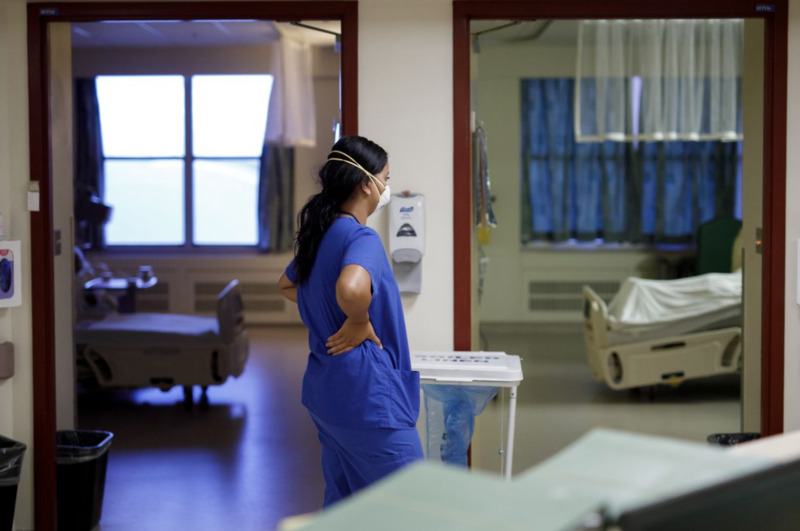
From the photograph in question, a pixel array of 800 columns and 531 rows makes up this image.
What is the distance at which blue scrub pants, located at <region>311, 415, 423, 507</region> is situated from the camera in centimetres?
238

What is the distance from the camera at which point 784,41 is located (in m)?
3.38

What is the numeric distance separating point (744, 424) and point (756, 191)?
101 centimetres

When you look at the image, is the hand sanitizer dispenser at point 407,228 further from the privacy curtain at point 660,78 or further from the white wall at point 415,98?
the privacy curtain at point 660,78

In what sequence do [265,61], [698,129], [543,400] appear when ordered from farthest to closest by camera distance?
[265,61] → [698,129] → [543,400]

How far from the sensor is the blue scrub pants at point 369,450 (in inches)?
93.9

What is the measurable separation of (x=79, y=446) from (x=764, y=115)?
3.01m

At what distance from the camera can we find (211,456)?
4758mm

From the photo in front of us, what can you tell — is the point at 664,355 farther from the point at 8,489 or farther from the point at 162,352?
the point at 8,489

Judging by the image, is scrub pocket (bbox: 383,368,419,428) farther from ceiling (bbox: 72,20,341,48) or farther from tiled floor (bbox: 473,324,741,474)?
ceiling (bbox: 72,20,341,48)

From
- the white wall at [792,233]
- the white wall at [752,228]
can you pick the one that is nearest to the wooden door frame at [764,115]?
the white wall at [792,233]

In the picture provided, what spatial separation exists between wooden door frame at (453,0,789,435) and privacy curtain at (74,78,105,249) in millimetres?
6567

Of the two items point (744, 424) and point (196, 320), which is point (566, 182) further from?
point (744, 424)

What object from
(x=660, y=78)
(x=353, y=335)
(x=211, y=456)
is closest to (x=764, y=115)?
(x=353, y=335)

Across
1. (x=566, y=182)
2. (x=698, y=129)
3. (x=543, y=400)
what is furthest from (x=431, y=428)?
(x=566, y=182)
